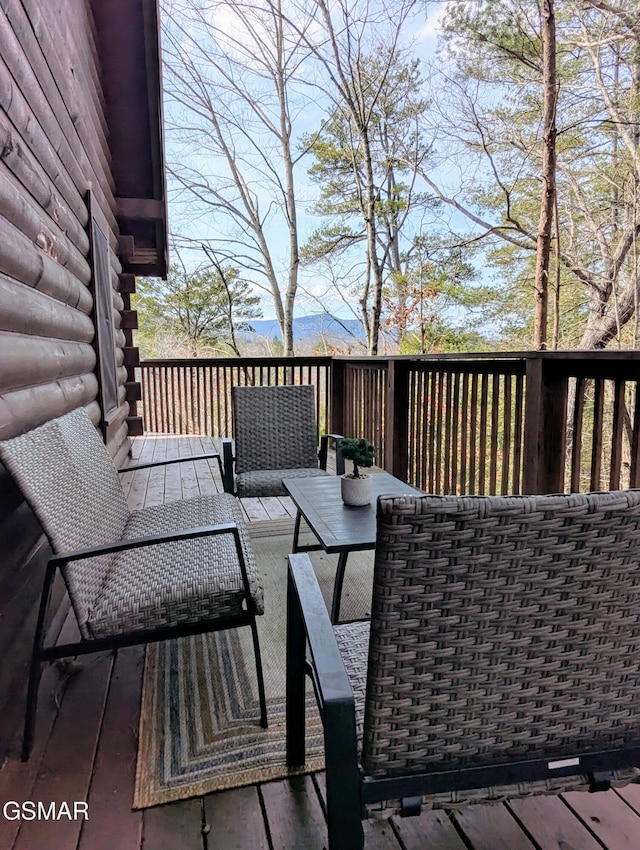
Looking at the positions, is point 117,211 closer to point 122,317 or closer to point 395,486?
point 122,317

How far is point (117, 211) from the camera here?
5.13 metres

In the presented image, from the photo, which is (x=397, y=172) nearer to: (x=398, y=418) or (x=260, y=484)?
(x=398, y=418)

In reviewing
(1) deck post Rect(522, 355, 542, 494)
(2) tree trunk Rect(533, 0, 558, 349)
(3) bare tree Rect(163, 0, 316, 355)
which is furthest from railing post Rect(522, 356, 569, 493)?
(3) bare tree Rect(163, 0, 316, 355)

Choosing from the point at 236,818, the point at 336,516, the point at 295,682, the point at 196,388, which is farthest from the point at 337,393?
the point at 236,818

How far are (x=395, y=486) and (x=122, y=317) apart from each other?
4.04 m

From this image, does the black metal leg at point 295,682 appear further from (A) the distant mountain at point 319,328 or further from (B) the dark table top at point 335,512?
(A) the distant mountain at point 319,328

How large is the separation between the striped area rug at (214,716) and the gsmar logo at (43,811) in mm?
133

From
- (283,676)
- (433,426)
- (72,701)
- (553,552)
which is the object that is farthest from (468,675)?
(433,426)

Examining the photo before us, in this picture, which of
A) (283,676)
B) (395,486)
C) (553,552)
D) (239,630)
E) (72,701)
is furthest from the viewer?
(395,486)

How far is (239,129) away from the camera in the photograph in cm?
1327

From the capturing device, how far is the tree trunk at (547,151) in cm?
582

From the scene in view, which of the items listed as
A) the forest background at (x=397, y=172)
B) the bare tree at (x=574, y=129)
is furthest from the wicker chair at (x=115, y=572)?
the bare tree at (x=574, y=129)

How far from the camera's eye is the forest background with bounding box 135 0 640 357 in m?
9.06

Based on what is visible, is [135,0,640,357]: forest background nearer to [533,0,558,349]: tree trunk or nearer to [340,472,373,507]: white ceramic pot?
[533,0,558,349]: tree trunk
